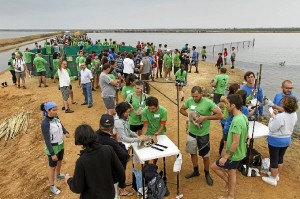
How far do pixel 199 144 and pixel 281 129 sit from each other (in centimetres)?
159

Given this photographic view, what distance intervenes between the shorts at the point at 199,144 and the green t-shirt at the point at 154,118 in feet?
2.06

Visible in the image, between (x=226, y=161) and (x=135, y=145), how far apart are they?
1.68m

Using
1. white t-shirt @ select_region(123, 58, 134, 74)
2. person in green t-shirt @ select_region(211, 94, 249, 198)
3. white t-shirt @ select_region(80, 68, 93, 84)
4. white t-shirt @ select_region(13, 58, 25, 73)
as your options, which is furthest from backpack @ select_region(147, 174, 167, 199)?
white t-shirt @ select_region(13, 58, 25, 73)

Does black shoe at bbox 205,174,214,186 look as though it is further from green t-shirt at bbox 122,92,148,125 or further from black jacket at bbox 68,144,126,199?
black jacket at bbox 68,144,126,199

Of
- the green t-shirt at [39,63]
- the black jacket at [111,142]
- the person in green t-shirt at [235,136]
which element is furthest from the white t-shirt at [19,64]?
the person in green t-shirt at [235,136]

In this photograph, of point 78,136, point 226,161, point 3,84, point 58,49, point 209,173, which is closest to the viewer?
point 78,136

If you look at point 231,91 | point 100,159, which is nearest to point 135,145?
point 100,159

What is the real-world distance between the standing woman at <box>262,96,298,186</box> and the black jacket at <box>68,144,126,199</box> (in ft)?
10.8

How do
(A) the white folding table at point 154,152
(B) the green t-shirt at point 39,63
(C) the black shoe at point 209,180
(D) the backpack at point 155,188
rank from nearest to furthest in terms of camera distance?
(A) the white folding table at point 154,152 → (D) the backpack at point 155,188 → (C) the black shoe at point 209,180 → (B) the green t-shirt at point 39,63

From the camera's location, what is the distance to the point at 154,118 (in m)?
5.31

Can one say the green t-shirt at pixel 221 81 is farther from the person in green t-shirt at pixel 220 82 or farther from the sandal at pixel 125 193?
the sandal at pixel 125 193

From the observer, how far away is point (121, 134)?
181 inches

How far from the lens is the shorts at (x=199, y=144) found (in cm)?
531

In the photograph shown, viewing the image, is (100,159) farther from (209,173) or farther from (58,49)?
(58,49)
